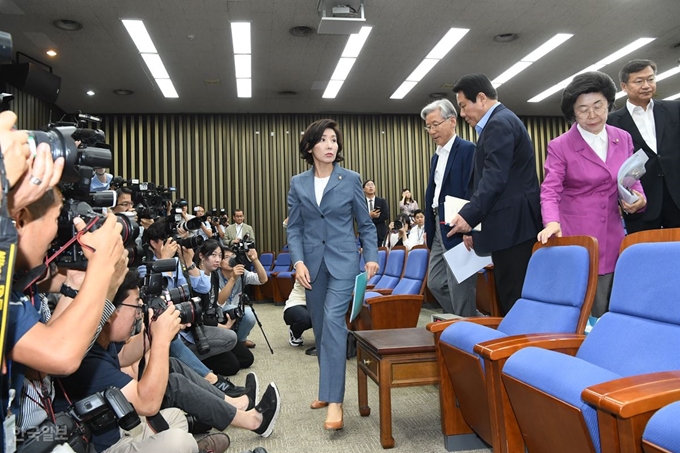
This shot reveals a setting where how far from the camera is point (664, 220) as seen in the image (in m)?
2.68

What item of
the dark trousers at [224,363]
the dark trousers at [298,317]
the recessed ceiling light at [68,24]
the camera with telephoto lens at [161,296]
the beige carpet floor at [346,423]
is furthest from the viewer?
the recessed ceiling light at [68,24]

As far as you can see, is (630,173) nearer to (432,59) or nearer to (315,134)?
(315,134)

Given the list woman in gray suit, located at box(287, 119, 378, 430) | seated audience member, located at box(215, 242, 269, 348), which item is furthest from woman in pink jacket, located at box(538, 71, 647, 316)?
seated audience member, located at box(215, 242, 269, 348)

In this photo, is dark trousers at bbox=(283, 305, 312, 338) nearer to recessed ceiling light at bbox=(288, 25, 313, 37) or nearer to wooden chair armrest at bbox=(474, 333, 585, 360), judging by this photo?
wooden chair armrest at bbox=(474, 333, 585, 360)

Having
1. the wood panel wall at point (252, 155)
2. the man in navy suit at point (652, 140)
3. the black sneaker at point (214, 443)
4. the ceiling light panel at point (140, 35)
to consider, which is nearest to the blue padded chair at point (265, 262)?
the wood panel wall at point (252, 155)

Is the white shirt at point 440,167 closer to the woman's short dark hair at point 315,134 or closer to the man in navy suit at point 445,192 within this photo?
the man in navy suit at point 445,192

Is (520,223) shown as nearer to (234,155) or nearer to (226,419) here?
(226,419)

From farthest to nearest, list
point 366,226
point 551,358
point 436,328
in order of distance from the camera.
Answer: point 366,226 < point 436,328 < point 551,358

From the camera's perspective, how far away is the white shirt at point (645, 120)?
275 centimetres

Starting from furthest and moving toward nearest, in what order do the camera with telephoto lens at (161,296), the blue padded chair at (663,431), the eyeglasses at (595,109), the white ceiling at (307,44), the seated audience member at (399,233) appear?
the seated audience member at (399,233)
the white ceiling at (307,44)
the eyeglasses at (595,109)
the camera with telephoto lens at (161,296)
the blue padded chair at (663,431)

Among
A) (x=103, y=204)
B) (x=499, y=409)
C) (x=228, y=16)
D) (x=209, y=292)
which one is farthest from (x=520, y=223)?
(x=228, y=16)

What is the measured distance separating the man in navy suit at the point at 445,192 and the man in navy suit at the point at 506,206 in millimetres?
412

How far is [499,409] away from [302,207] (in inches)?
58.1

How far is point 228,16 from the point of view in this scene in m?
5.98
